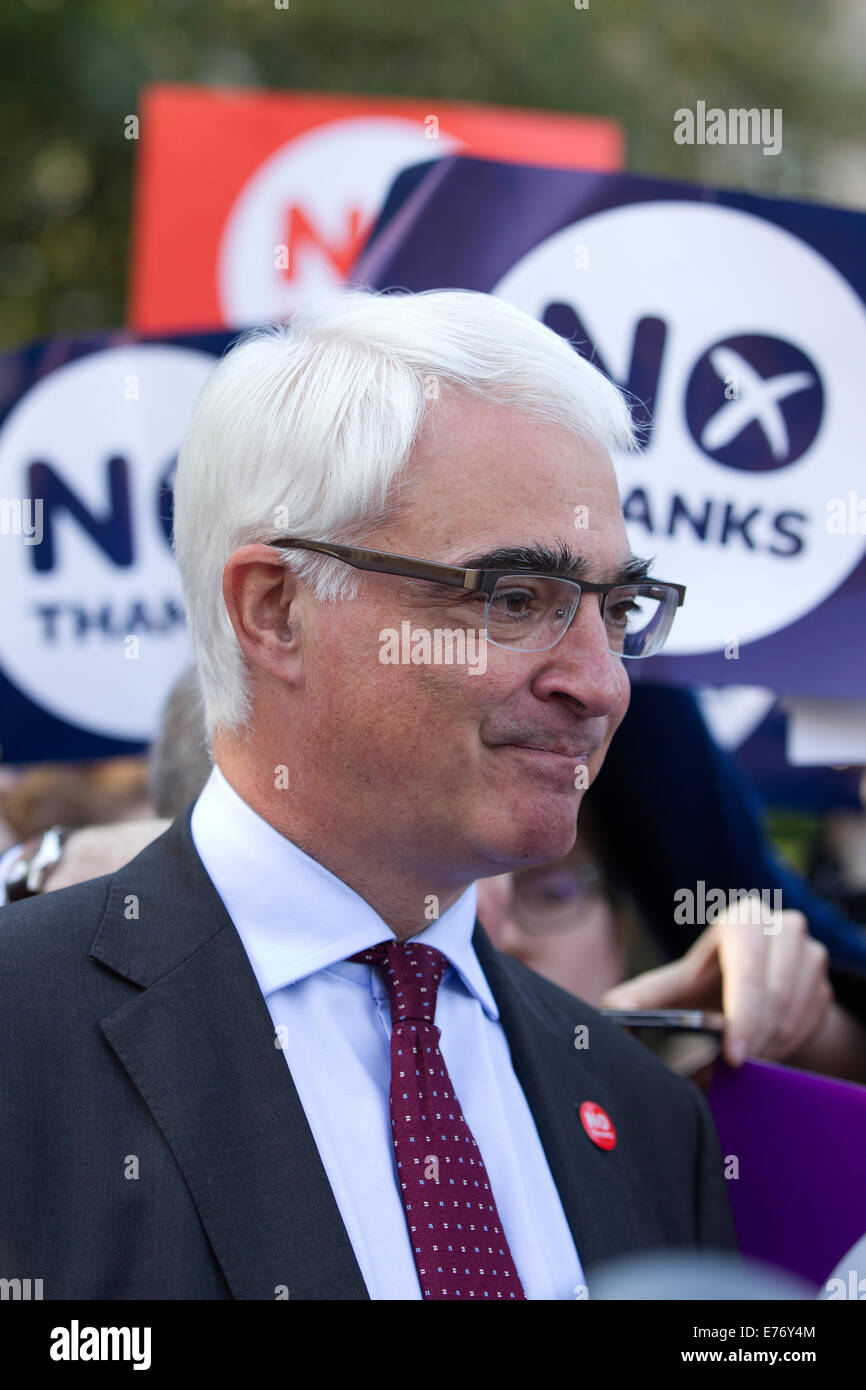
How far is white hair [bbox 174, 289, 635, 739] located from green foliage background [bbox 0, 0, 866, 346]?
11.4m

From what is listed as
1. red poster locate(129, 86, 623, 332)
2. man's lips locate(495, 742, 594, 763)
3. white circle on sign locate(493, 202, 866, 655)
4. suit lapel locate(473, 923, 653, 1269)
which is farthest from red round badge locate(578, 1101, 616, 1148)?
red poster locate(129, 86, 623, 332)

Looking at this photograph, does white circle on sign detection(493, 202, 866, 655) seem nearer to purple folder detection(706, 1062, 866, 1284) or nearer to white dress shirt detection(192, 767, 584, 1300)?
purple folder detection(706, 1062, 866, 1284)

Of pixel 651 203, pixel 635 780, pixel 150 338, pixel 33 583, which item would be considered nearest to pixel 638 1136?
pixel 635 780

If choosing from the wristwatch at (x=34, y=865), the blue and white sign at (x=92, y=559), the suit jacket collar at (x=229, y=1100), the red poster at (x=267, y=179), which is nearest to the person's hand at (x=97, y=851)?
the wristwatch at (x=34, y=865)

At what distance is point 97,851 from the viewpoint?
228cm

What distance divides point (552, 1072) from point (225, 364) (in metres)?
1.11

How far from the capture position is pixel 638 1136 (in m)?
2.17

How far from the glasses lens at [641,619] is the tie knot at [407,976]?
483mm

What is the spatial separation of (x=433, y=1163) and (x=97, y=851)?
0.82 meters

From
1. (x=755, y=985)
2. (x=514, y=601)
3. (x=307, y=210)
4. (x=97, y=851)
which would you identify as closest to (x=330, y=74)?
(x=307, y=210)

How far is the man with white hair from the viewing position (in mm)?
1623

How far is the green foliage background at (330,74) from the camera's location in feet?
42.7

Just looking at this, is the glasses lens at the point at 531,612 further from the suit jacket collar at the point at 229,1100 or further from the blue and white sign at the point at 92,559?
the blue and white sign at the point at 92,559

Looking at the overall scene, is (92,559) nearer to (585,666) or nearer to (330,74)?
(585,666)
